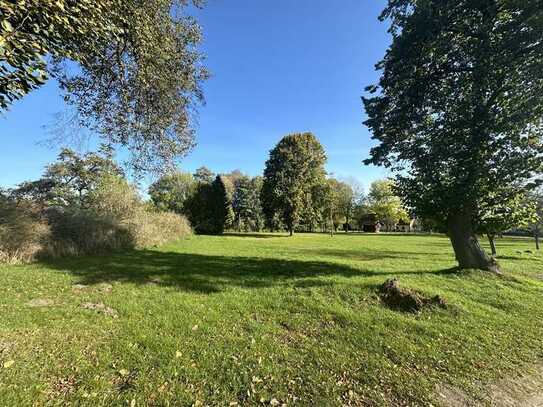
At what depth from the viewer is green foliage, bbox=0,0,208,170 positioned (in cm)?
280

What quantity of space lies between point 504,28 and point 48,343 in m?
12.2

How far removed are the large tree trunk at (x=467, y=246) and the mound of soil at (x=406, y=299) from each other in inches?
170

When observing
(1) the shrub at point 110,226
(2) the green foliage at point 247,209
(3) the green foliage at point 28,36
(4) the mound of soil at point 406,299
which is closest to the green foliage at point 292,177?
(2) the green foliage at point 247,209

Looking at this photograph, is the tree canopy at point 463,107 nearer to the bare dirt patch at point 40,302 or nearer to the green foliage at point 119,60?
the green foliage at point 119,60

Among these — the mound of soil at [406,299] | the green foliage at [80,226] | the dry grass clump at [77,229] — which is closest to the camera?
the mound of soil at [406,299]

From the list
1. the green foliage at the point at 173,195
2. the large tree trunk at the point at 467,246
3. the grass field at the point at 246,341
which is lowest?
the grass field at the point at 246,341

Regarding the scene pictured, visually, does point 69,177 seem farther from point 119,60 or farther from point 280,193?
point 119,60

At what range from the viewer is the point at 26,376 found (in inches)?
127

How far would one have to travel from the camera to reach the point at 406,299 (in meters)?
6.35

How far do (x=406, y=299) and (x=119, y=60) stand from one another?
28.5ft

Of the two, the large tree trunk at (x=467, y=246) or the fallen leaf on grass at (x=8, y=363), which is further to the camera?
the large tree trunk at (x=467, y=246)

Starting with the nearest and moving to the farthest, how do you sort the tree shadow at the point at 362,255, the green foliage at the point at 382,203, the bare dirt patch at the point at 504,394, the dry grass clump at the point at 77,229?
the bare dirt patch at the point at 504,394 < the dry grass clump at the point at 77,229 < the tree shadow at the point at 362,255 < the green foliage at the point at 382,203

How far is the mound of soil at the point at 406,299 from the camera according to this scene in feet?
20.3

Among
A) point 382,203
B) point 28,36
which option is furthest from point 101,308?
point 382,203
